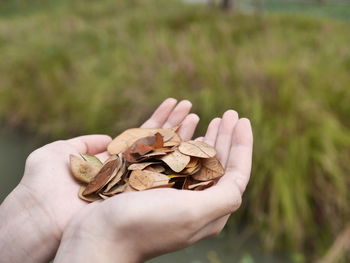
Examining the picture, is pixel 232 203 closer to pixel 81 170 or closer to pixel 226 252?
pixel 81 170

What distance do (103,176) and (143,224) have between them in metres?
0.30

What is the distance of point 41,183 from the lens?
1108 mm

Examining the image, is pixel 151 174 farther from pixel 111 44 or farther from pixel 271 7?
pixel 271 7

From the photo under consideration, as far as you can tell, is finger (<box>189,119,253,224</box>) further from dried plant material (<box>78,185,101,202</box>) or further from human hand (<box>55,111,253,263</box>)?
dried plant material (<box>78,185,101,202</box>)

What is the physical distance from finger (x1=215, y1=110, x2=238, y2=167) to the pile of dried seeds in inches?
1.7

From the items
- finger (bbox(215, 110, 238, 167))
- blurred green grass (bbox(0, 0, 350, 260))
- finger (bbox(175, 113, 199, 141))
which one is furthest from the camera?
blurred green grass (bbox(0, 0, 350, 260))

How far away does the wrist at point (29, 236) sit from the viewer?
1042 millimetres

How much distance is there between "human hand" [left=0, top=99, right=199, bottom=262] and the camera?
104 cm

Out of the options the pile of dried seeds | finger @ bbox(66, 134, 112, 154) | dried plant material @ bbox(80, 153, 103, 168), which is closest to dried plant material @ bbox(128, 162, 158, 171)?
the pile of dried seeds

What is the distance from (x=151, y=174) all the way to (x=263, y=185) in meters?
1.11

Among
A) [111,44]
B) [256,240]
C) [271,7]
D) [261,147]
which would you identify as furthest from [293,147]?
[271,7]

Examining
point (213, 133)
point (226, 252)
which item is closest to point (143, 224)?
point (213, 133)

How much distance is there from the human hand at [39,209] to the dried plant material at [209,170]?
0.32 m

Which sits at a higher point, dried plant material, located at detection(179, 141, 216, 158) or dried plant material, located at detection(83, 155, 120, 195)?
dried plant material, located at detection(179, 141, 216, 158)
